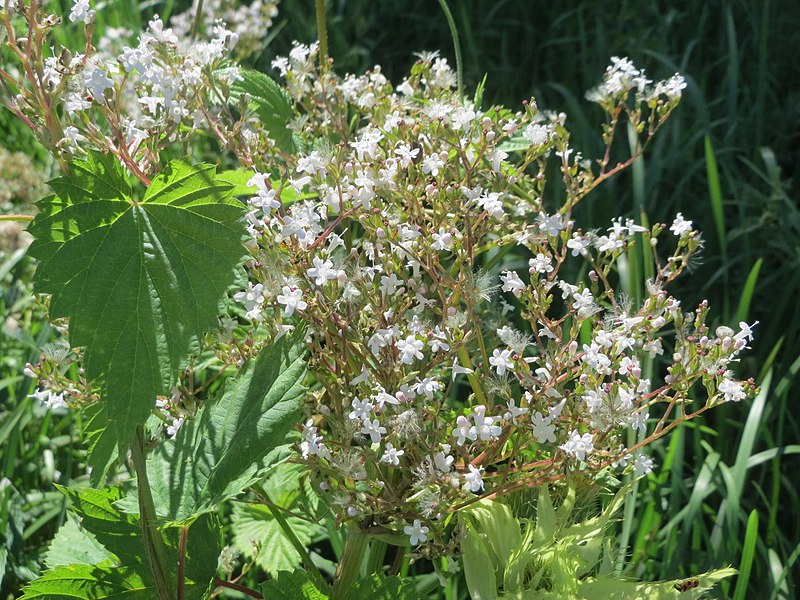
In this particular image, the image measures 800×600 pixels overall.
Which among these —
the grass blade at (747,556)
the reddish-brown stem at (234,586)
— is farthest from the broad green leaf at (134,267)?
the grass blade at (747,556)

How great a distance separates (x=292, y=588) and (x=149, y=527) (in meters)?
0.19

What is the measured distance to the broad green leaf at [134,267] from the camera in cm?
97

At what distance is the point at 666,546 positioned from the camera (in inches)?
71.3

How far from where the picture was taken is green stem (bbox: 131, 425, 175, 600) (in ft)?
3.32

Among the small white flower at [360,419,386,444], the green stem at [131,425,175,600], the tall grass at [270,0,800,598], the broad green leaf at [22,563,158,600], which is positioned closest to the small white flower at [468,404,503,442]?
the small white flower at [360,419,386,444]

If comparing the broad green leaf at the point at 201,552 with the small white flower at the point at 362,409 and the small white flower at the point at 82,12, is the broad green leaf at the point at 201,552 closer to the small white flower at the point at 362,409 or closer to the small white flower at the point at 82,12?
the small white flower at the point at 362,409

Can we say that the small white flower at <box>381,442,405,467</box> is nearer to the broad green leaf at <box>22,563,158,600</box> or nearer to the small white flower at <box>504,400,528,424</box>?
the small white flower at <box>504,400,528,424</box>

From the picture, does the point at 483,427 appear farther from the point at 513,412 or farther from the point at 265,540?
the point at 265,540

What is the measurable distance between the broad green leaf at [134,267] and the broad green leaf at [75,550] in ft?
1.40

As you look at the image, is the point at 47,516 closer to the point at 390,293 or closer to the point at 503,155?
the point at 390,293

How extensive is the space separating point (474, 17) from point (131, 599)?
314cm

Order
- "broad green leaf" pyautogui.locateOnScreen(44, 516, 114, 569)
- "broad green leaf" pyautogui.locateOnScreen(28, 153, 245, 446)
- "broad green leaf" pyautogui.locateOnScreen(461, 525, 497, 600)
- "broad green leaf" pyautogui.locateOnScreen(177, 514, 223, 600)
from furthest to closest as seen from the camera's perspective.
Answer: "broad green leaf" pyautogui.locateOnScreen(44, 516, 114, 569), "broad green leaf" pyautogui.locateOnScreen(177, 514, 223, 600), "broad green leaf" pyautogui.locateOnScreen(461, 525, 497, 600), "broad green leaf" pyautogui.locateOnScreen(28, 153, 245, 446)

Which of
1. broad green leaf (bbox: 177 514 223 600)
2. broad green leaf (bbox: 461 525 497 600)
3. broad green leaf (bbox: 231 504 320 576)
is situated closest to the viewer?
broad green leaf (bbox: 461 525 497 600)

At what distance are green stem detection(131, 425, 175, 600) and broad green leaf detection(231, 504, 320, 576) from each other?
39cm
